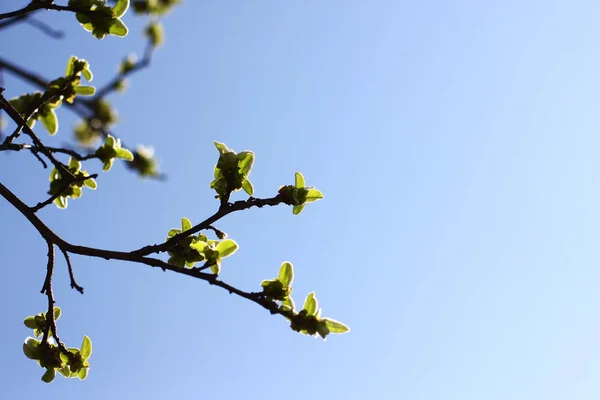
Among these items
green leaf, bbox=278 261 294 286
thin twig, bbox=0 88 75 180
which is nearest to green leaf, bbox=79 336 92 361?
thin twig, bbox=0 88 75 180

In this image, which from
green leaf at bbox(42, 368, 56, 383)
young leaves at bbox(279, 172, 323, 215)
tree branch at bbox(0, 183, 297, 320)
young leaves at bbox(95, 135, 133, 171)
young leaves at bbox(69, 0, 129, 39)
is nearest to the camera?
tree branch at bbox(0, 183, 297, 320)

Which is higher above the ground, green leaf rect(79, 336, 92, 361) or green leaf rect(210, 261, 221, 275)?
green leaf rect(210, 261, 221, 275)

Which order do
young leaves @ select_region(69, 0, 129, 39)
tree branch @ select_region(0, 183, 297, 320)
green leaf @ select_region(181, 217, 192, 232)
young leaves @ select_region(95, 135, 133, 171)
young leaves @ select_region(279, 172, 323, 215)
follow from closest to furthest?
tree branch @ select_region(0, 183, 297, 320) → young leaves @ select_region(279, 172, 323, 215) → green leaf @ select_region(181, 217, 192, 232) → young leaves @ select_region(69, 0, 129, 39) → young leaves @ select_region(95, 135, 133, 171)

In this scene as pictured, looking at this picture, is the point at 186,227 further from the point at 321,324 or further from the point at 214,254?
the point at 321,324

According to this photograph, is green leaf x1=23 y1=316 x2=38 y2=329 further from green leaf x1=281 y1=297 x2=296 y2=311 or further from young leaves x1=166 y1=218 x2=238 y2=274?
green leaf x1=281 y1=297 x2=296 y2=311

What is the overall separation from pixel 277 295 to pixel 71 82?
2303 millimetres

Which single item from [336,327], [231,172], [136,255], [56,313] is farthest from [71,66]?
[336,327]

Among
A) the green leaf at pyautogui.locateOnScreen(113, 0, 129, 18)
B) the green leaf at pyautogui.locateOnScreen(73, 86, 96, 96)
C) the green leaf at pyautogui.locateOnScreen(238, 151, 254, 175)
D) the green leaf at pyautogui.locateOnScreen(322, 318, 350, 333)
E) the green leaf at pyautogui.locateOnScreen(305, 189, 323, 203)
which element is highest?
the green leaf at pyautogui.locateOnScreen(113, 0, 129, 18)

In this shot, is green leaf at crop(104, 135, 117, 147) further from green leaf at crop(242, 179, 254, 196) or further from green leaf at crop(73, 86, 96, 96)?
green leaf at crop(242, 179, 254, 196)

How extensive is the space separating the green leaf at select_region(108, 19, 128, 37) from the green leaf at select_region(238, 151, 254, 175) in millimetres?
1330

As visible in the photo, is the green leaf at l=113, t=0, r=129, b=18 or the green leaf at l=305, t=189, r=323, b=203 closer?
the green leaf at l=305, t=189, r=323, b=203

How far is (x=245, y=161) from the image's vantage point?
3213 mm

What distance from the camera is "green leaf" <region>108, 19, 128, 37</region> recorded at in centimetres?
365

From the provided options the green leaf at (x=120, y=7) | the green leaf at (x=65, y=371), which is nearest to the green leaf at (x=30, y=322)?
the green leaf at (x=65, y=371)
